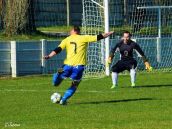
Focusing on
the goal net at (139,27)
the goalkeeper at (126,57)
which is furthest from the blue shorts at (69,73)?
the goal net at (139,27)

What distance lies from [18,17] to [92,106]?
64.5 ft

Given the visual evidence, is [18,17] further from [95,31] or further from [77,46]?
[77,46]

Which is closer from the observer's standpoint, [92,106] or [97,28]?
[92,106]

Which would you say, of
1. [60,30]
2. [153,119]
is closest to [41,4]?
[60,30]

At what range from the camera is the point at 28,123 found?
43.8 ft

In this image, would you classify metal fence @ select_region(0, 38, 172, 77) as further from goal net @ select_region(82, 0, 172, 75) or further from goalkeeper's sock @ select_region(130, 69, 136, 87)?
goalkeeper's sock @ select_region(130, 69, 136, 87)

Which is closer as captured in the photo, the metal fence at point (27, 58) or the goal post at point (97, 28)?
the goal post at point (97, 28)

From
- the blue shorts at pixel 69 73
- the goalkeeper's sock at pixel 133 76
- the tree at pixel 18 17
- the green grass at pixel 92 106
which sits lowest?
the green grass at pixel 92 106

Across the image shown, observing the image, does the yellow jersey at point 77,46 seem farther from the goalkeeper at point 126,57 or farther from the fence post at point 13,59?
the fence post at point 13,59

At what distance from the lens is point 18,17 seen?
3525cm

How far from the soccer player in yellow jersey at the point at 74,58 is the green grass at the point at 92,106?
57cm

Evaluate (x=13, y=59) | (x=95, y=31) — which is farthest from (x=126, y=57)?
(x=13, y=59)

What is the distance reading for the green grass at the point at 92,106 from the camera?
13227mm

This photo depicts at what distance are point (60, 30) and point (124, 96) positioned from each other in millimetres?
27403
